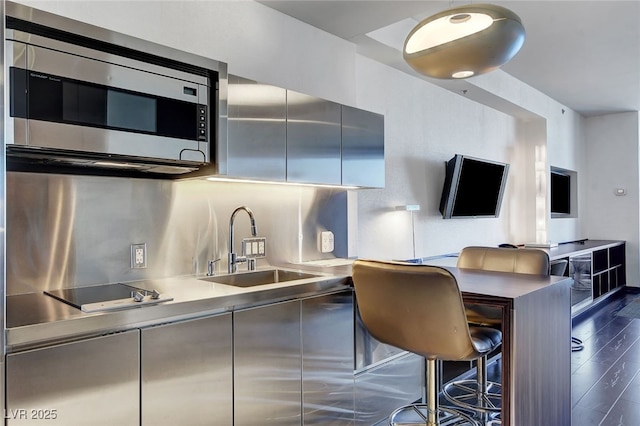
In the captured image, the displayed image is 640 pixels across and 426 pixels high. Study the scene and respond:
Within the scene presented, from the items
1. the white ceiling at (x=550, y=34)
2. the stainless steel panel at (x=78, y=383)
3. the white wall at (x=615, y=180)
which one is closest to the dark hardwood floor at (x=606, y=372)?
the white wall at (x=615, y=180)

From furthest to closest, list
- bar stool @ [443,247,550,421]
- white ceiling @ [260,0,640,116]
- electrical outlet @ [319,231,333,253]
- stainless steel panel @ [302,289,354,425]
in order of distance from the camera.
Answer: electrical outlet @ [319,231,333,253] → white ceiling @ [260,0,640,116] → bar stool @ [443,247,550,421] → stainless steel panel @ [302,289,354,425]

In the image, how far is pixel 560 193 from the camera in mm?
6387

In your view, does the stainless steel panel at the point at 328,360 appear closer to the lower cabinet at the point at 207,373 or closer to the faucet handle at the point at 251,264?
the lower cabinet at the point at 207,373

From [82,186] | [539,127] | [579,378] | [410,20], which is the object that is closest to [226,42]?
[82,186]

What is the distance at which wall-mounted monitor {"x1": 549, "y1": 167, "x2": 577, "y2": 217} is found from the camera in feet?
20.1

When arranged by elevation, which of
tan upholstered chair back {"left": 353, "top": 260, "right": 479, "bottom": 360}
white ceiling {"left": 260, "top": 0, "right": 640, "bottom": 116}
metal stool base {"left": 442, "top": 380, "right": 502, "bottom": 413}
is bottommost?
metal stool base {"left": 442, "top": 380, "right": 502, "bottom": 413}

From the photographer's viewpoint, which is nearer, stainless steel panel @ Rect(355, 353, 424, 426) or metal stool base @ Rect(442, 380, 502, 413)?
metal stool base @ Rect(442, 380, 502, 413)

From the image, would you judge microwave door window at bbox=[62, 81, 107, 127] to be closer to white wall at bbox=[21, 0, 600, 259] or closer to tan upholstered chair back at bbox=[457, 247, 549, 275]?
white wall at bbox=[21, 0, 600, 259]

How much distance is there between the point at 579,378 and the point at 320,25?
3166 millimetres

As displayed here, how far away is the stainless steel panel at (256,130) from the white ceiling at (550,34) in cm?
77

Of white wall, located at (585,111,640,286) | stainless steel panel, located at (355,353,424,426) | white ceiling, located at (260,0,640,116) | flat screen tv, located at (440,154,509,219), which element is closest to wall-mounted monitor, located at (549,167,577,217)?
white wall, located at (585,111,640,286)

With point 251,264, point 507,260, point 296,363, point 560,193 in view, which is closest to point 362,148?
point 251,264

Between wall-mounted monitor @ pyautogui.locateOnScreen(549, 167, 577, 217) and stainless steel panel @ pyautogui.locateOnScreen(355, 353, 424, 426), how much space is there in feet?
13.6

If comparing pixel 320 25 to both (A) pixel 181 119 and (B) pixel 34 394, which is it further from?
(B) pixel 34 394
